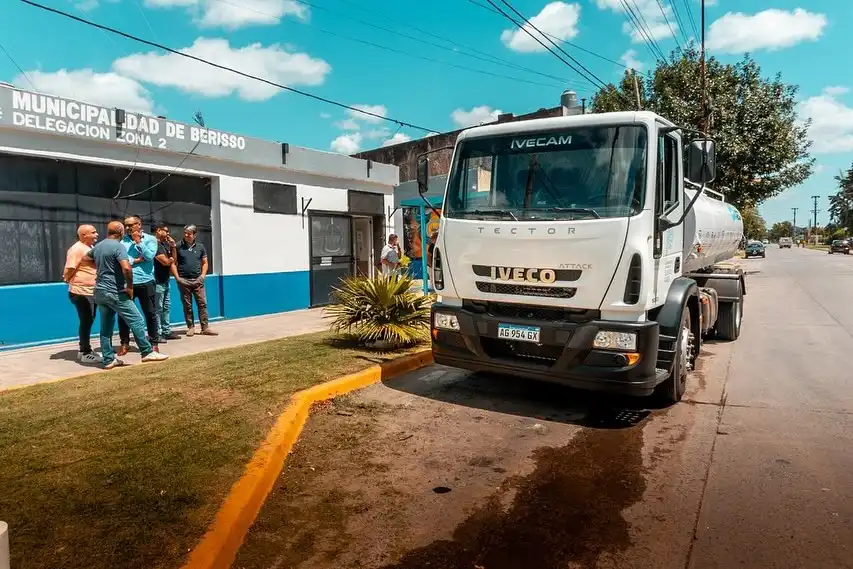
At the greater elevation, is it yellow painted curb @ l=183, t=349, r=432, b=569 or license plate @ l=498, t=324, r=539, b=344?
license plate @ l=498, t=324, r=539, b=344

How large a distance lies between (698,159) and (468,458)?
10.9 feet

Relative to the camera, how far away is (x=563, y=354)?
507cm

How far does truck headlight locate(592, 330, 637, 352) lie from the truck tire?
210 inches

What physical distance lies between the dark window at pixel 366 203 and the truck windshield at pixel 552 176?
860 centimetres

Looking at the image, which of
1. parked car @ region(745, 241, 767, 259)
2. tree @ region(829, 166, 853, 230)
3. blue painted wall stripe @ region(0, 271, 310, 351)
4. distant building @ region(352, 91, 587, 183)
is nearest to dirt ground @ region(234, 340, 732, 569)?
blue painted wall stripe @ region(0, 271, 310, 351)

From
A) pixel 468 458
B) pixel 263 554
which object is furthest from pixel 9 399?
pixel 468 458

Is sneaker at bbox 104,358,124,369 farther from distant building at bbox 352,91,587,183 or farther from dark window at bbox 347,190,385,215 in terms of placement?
distant building at bbox 352,91,587,183

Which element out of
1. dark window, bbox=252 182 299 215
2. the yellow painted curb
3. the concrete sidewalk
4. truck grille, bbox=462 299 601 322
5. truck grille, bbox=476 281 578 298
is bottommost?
the yellow painted curb

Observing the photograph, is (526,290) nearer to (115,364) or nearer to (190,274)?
(115,364)

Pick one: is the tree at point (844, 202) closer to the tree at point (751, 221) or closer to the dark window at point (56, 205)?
the tree at point (751, 221)

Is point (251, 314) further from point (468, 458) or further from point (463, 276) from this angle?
point (468, 458)

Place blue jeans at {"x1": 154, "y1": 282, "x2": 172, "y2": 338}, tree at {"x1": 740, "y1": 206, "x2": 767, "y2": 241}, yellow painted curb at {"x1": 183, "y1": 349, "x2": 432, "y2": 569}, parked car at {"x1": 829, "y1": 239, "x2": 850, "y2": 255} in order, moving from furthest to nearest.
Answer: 1. parked car at {"x1": 829, "y1": 239, "x2": 850, "y2": 255}
2. tree at {"x1": 740, "y1": 206, "x2": 767, "y2": 241}
3. blue jeans at {"x1": 154, "y1": 282, "x2": 172, "y2": 338}
4. yellow painted curb at {"x1": 183, "y1": 349, "x2": 432, "y2": 569}

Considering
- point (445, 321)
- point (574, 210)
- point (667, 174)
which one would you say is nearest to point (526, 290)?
point (574, 210)

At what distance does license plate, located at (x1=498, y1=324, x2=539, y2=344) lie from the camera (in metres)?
5.15
